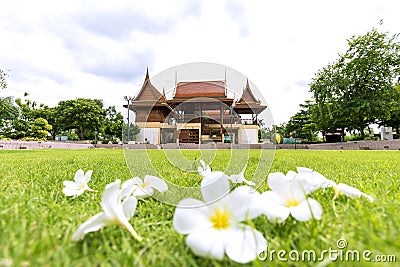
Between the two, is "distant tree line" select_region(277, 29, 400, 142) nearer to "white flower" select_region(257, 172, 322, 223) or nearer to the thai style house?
the thai style house

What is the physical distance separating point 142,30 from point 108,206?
131cm

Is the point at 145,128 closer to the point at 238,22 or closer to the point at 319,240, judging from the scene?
the point at 238,22

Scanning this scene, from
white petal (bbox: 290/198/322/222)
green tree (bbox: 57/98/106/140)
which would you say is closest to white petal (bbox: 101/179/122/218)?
white petal (bbox: 290/198/322/222)

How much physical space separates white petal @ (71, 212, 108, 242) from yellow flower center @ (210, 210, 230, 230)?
22 cm

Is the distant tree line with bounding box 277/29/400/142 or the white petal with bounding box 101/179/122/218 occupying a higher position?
the distant tree line with bounding box 277/29/400/142

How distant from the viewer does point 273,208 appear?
1.80ft

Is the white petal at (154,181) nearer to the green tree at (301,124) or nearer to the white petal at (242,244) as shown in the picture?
the white petal at (242,244)

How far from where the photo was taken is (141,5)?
1811 millimetres

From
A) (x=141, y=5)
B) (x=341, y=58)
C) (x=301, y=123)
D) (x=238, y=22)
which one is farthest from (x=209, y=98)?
(x=301, y=123)

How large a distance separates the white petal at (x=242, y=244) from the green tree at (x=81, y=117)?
3337cm

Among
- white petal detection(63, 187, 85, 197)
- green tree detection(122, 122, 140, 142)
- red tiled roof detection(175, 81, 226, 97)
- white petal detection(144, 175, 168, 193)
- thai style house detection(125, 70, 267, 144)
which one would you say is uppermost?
red tiled roof detection(175, 81, 226, 97)

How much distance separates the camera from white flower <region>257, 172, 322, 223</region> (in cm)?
53

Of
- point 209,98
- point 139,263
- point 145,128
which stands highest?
point 209,98

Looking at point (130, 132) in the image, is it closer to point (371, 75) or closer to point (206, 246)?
point (206, 246)
